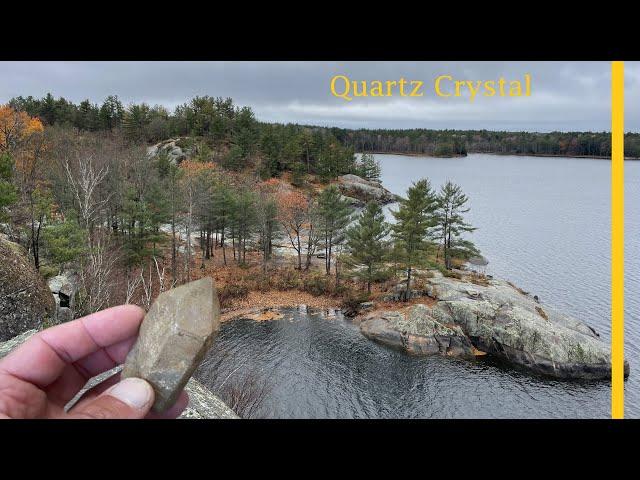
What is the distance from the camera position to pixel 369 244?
28688 millimetres

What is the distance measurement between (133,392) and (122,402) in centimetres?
8

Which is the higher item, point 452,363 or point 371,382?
point 452,363

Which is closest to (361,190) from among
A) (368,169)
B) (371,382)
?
(368,169)

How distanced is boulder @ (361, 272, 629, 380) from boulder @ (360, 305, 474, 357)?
0.05 m

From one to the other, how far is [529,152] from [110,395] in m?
96.0

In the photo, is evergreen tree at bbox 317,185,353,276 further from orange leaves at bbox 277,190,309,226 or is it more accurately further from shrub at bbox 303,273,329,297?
shrub at bbox 303,273,329,297

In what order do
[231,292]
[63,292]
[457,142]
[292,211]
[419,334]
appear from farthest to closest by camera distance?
[457,142]
[292,211]
[231,292]
[419,334]
[63,292]

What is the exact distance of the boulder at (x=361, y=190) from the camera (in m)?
59.9

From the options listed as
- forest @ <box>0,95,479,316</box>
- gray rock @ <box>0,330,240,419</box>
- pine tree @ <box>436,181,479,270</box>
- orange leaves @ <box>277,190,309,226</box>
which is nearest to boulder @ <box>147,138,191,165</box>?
forest @ <box>0,95,479,316</box>

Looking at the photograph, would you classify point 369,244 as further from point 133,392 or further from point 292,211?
point 133,392

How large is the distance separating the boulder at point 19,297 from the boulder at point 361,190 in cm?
5047

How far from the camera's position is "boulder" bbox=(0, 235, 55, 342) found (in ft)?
30.0

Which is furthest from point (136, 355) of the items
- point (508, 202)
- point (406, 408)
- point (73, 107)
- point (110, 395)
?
point (73, 107)

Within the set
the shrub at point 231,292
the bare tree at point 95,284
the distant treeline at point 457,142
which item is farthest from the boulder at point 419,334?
the distant treeline at point 457,142
